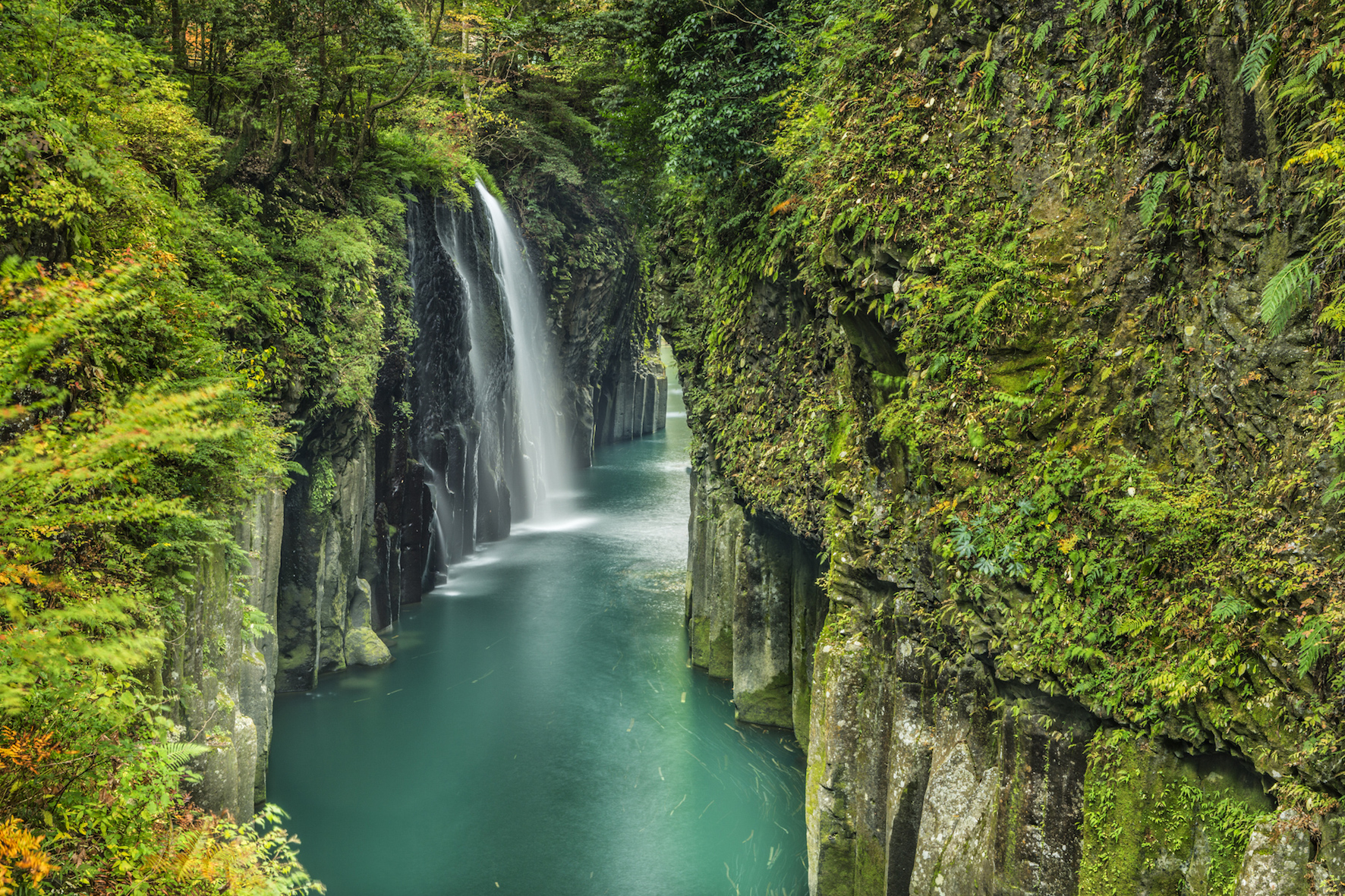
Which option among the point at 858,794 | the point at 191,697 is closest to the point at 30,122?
the point at 191,697

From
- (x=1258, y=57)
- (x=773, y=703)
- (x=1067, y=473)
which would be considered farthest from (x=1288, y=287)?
(x=773, y=703)

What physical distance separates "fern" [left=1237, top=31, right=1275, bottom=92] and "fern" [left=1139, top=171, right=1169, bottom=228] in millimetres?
852

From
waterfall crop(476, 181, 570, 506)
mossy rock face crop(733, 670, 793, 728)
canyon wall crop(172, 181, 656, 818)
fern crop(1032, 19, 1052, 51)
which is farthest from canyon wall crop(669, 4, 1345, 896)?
Answer: waterfall crop(476, 181, 570, 506)

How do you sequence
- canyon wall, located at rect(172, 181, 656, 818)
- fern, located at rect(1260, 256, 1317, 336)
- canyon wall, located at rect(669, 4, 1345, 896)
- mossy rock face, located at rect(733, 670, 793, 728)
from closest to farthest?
fern, located at rect(1260, 256, 1317, 336) < canyon wall, located at rect(669, 4, 1345, 896) < canyon wall, located at rect(172, 181, 656, 818) < mossy rock face, located at rect(733, 670, 793, 728)

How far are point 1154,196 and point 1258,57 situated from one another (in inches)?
41.4

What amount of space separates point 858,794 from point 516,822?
18.5ft

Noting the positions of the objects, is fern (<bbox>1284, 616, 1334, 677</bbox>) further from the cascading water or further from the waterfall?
the waterfall

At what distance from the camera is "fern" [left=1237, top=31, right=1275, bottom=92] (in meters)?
4.68

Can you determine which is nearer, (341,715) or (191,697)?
(191,697)

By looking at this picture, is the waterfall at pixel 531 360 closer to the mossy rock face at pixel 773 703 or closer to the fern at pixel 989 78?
the mossy rock face at pixel 773 703

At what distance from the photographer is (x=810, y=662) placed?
12.8 metres

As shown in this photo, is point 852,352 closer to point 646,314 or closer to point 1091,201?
point 1091,201

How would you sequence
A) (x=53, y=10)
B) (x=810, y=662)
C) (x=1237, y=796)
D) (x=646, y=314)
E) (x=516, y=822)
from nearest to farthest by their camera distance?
1. (x=1237, y=796)
2. (x=53, y=10)
3. (x=516, y=822)
4. (x=810, y=662)
5. (x=646, y=314)

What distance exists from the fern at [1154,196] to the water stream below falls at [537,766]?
359 inches
